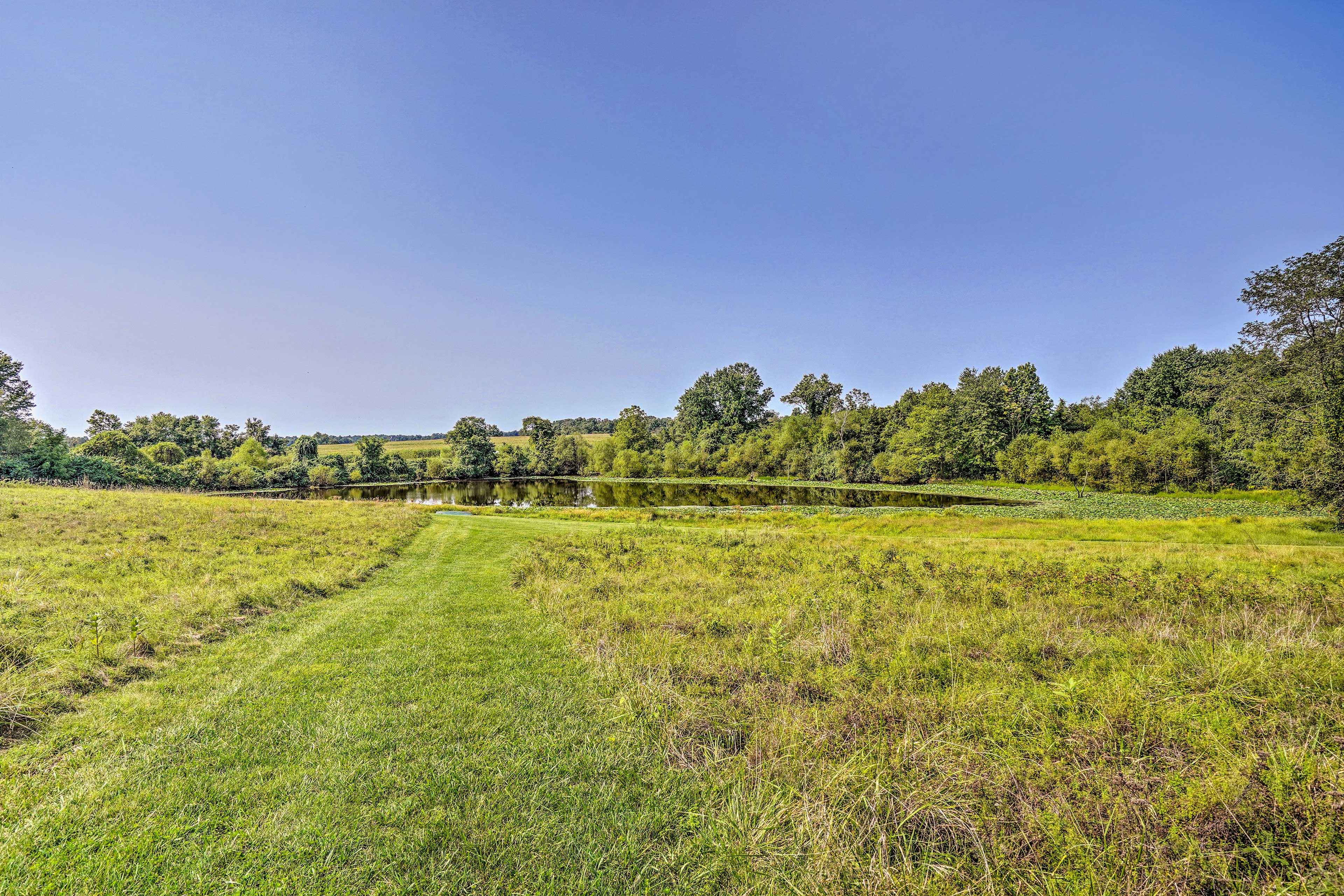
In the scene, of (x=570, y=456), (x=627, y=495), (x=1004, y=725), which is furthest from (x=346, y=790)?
(x=570, y=456)

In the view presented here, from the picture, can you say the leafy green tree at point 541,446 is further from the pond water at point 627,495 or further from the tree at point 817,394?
the tree at point 817,394

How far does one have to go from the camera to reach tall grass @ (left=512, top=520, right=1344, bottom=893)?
3824mm

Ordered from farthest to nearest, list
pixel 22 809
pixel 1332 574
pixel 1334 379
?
pixel 1334 379
pixel 1332 574
pixel 22 809

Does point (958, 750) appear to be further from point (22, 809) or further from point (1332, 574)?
point (1332, 574)

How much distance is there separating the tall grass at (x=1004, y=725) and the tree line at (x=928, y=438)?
26.1 m

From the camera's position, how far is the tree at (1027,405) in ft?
262

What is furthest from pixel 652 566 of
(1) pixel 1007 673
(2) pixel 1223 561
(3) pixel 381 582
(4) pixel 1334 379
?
(4) pixel 1334 379

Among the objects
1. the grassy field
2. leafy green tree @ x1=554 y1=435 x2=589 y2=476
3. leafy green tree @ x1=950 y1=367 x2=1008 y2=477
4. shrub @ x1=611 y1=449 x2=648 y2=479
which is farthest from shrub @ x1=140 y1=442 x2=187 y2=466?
leafy green tree @ x1=950 y1=367 x2=1008 y2=477

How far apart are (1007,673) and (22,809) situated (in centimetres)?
1167

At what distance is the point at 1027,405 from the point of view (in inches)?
3233

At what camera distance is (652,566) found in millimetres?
17188

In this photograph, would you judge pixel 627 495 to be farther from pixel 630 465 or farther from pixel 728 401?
pixel 728 401

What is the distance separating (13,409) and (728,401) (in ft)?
353

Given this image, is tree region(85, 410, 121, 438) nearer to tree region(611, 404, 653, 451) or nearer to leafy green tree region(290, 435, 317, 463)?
leafy green tree region(290, 435, 317, 463)
